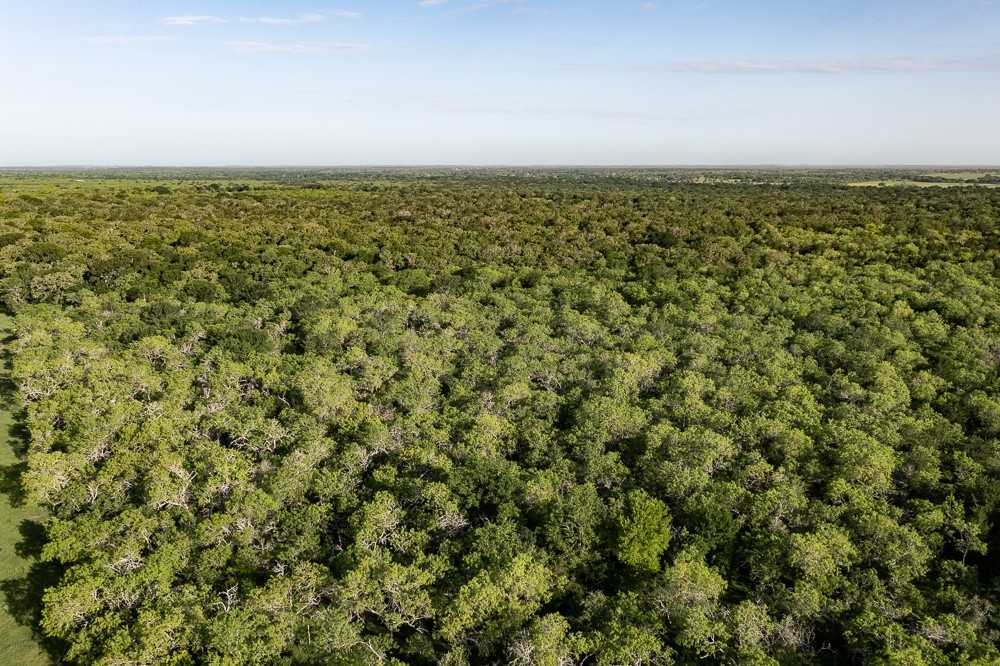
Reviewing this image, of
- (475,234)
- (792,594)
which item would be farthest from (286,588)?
(475,234)

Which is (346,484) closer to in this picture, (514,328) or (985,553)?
(514,328)

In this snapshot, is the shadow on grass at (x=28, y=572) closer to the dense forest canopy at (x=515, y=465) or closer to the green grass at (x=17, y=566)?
the green grass at (x=17, y=566)

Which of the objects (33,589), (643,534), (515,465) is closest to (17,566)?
(33,589)

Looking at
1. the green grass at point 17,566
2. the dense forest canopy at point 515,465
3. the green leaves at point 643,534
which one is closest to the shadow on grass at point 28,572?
the green grass at point 17,566

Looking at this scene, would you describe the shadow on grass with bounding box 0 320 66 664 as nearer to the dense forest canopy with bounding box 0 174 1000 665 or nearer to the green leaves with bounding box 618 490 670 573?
the dense forest canopy with bounding box 0 174 1000 665

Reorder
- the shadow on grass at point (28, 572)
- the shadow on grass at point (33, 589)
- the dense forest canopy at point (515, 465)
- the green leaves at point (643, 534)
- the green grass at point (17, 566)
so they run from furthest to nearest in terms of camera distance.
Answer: the green leaves at point (643, 534)
the shadow on grass at point (28, 572)
the shadow on grass at point (33, 589)
the green grass at point (17, 566)
the dense forest canopy at point (515, 465)

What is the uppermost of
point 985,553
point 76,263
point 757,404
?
point 76,263
